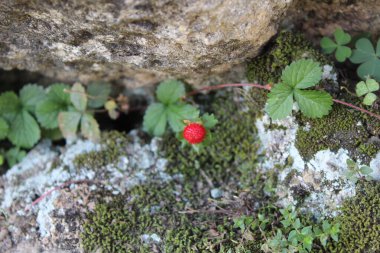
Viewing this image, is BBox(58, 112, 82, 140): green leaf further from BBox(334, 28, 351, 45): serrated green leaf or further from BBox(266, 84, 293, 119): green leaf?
BBox(334, 28, 351, 45): serrated green leaf

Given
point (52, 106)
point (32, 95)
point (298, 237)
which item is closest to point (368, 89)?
point (298, 237)

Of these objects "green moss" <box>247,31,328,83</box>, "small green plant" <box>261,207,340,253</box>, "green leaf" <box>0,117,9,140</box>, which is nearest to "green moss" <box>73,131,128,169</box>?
"green leaf" <box>0,117,9,140</box>

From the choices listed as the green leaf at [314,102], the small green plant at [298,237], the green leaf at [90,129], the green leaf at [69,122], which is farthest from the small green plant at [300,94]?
the green leaf at [69,122]

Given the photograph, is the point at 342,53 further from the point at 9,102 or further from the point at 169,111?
the point at 9,102

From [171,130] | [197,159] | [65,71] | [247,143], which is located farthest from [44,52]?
[247,143]

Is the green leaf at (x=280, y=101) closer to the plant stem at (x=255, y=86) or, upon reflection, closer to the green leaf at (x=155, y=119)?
the plant stem at (x=255, y=86)

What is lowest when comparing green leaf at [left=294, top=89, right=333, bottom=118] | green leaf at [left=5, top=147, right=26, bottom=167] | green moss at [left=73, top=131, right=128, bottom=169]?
green leaf at [left=5, top=147, right=26, bottom=167]
